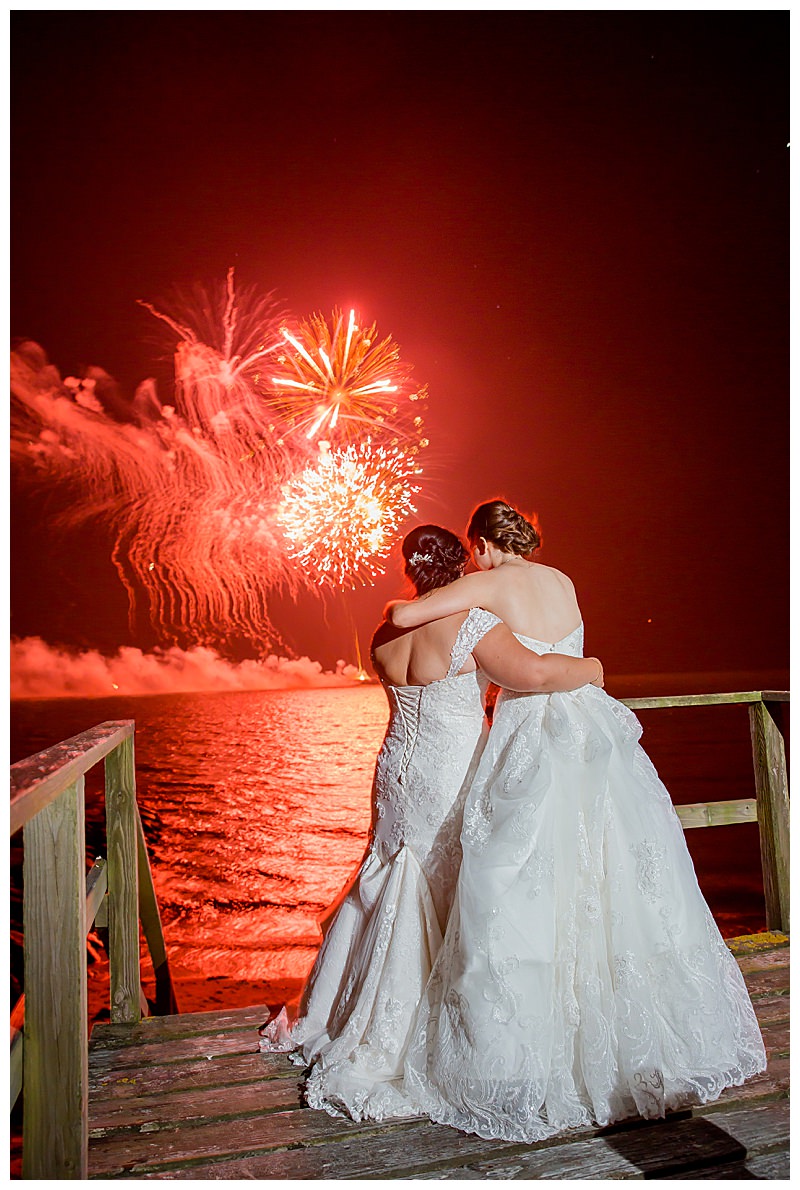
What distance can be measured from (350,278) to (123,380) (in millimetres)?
6151

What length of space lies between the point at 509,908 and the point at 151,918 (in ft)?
6.25

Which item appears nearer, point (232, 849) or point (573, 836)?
point (573, 836)

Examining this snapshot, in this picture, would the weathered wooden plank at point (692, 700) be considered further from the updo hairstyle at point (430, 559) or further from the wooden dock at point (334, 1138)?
the wooden dock at point (334, 1138)

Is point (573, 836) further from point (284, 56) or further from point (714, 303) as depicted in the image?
point (714, 303)

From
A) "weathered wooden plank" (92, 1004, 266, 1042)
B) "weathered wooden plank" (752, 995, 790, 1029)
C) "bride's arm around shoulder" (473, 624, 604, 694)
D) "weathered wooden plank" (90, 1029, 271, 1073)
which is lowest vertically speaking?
"weathered wooden plank" (92, 1004, 266, 1042)

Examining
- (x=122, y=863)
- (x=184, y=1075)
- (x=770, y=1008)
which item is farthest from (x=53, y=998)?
(x=770, y=1008)

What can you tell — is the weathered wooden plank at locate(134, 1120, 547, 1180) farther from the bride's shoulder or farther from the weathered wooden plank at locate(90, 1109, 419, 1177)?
the bride's shoulder

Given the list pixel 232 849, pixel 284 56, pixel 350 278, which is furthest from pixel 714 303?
pixel 232 849

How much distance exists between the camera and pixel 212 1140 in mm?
1992

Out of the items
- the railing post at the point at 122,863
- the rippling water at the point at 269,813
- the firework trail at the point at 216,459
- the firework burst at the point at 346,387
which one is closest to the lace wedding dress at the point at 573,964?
the railing post at the point at 122,863

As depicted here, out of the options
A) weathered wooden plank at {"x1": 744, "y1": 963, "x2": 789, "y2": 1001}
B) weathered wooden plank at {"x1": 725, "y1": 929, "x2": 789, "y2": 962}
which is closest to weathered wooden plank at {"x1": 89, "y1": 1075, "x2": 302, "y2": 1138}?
weathered wooden plank at {"x1": 744, "y1": 963, "x2": 789, "y2": 1001}

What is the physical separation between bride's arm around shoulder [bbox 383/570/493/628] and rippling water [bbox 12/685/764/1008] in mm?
5322

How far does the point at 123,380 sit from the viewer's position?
17.8 m

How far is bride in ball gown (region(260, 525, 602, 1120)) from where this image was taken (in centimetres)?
221
